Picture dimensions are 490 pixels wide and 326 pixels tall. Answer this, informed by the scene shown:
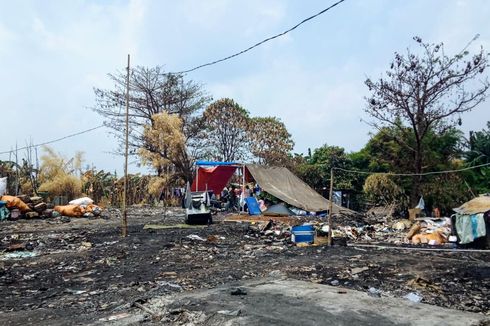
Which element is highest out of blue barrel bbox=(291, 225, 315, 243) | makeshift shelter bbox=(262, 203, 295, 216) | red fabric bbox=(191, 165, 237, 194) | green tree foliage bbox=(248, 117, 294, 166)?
green tree foliage bbox=(248, 117, 294, 166)

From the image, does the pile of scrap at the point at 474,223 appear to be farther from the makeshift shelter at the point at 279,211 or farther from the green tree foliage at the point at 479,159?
the green tree foliage at the point at 479,159

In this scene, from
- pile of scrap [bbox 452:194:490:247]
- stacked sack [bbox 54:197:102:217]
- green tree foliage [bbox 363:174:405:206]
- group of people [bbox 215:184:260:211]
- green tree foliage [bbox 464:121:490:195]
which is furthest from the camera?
green tree foliage [bbox 464:121:490:195]

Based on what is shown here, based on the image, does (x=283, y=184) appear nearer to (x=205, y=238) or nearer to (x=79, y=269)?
(x=205, y=238)

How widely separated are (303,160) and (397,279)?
21.6 meters

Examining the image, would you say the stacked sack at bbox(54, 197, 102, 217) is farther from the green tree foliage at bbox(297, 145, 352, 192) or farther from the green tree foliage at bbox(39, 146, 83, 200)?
the green tree foliage at bbox(297, 145, 352, 192)

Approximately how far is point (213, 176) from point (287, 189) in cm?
329

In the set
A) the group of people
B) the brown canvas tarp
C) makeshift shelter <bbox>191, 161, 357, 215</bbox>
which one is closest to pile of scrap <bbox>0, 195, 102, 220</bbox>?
makeshift shelter <bbox>191, 161, 357, 215</bbox>


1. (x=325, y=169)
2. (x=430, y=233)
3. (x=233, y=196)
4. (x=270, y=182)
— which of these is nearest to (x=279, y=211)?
(x=270, y=182)

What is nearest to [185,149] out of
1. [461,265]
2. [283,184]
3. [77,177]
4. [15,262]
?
[77,177]

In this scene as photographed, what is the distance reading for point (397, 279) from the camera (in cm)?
606

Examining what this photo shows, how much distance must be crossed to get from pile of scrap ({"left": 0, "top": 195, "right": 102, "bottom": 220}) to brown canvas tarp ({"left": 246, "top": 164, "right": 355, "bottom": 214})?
Answer: 622 centimetres

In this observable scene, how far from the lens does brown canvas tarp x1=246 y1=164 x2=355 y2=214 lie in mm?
16125

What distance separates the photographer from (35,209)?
15.0m

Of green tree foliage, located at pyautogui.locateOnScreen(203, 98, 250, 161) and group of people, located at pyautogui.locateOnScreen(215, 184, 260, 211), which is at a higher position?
green tree foliage, located at pyautogui.locateOnScreen(203, 98, 250, 161)
